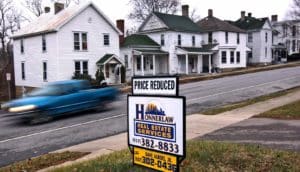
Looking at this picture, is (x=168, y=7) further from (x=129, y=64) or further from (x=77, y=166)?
(x=77, y=166)

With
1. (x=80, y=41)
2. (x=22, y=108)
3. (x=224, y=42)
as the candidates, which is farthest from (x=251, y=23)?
(x=22, y=108)

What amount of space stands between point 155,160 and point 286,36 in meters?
78.1

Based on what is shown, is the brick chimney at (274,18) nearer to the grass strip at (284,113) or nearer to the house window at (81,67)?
the house window at (81,67)

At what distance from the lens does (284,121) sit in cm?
1181

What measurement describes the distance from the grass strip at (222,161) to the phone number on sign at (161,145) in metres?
1.58

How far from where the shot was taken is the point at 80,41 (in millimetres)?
34375

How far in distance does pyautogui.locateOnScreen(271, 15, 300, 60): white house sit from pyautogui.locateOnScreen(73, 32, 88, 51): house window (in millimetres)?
44885

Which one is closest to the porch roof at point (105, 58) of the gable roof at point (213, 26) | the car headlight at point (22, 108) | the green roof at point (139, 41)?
the green roof at point (139, 41)

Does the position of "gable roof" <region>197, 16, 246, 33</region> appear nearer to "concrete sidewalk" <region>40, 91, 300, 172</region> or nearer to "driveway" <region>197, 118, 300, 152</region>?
"concrete sidewalk" <region>40, 91, 300, 172</region>

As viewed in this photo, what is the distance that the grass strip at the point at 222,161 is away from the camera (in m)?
6.30

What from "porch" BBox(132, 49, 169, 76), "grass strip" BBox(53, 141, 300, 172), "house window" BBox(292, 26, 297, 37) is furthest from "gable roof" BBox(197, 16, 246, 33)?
"grass strip" BBox(53, 141, 300, 172)

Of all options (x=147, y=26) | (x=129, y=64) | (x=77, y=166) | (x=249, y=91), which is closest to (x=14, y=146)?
(x=77, y=166)

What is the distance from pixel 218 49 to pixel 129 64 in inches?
562

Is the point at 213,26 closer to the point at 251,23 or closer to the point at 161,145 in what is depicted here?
the point at 251,23
